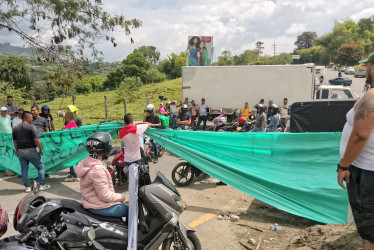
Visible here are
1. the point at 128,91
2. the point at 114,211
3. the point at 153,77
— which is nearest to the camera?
the point at 114,211

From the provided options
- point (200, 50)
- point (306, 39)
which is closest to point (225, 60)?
point (200, 50)

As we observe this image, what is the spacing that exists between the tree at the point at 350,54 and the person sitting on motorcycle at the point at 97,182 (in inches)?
2867

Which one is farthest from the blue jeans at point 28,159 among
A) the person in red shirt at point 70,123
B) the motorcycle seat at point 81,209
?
the motorcycle seat at point 81,209

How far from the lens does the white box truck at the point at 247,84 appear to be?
579 inches

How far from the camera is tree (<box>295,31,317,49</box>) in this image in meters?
141

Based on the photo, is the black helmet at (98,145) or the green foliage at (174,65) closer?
the black helmet at (98,145)

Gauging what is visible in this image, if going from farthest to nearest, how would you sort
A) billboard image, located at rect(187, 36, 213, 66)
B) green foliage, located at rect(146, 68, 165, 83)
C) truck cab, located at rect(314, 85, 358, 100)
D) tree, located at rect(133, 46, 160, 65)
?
tree, located at rect(133, 46, 160, 65) → green foliage, located at rect(146, 68, 165, 83) → billboard image, located at rect(187, 36, 213, 66) → truck cab, located at rect(314, 85, 358, 100)

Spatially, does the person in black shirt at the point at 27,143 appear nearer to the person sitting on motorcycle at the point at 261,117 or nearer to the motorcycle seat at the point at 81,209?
the motorcycle seat at the point at 81,209

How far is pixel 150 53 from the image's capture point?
7894cm

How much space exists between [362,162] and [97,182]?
8.64 ft


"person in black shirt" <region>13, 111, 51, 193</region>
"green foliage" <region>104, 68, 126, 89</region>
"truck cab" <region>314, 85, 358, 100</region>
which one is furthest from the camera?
"green foliage" <region>104, 68, 126, 89</region>

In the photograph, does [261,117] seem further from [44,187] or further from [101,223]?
[101,223]

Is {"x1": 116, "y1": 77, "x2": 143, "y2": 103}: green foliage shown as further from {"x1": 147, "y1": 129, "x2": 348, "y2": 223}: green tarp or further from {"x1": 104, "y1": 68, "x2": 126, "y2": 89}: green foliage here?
{"x1": 147, "y1": 129, "x2": 348, "y2": 223}: green tarp

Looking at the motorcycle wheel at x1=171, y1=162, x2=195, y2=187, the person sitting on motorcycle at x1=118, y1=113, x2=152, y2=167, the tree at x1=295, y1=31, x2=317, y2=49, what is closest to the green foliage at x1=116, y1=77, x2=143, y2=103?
the motorcycle wheel at x1=171, y1=162, x2=195, y2=187
